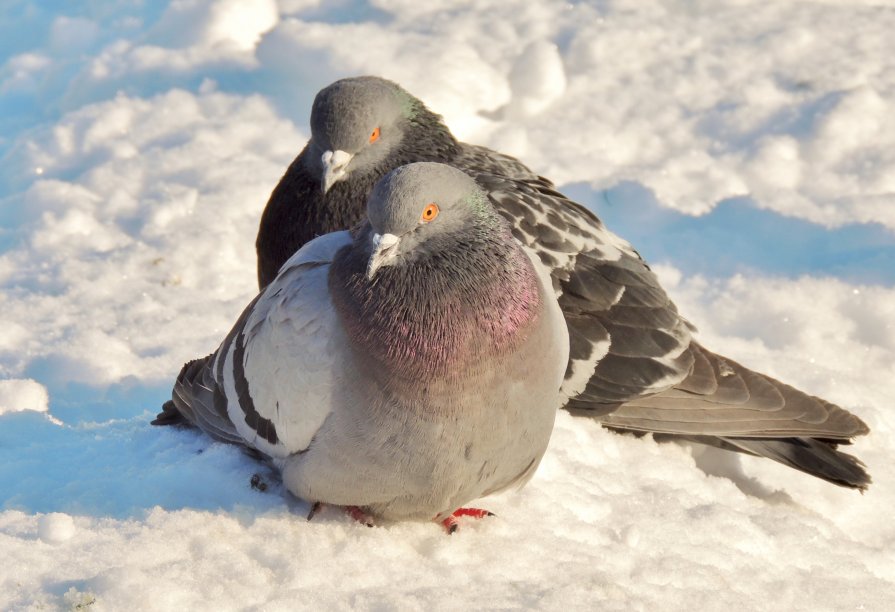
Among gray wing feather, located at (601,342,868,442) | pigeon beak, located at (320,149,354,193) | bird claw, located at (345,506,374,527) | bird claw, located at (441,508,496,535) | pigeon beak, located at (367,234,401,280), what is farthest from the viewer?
pigeon beak, located at (320,149,354,193)

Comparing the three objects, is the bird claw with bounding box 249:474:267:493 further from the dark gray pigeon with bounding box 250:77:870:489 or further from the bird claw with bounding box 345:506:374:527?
the dark gray pigeon with bounding box 250:77:870:489

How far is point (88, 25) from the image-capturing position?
9.81 meters

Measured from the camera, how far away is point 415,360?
3.63 m

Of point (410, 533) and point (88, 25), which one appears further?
point (88, 25)

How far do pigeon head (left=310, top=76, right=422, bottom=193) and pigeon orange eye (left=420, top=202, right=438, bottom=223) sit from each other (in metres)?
1.70

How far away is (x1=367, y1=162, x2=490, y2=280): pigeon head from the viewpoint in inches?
143

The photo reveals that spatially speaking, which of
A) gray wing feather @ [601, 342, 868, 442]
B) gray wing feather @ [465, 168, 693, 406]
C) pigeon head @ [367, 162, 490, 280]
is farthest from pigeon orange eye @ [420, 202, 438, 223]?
gray wing feather @ [601, 342, 868, 442]

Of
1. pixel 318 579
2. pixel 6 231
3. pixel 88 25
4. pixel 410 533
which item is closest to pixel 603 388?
pixel 410 533

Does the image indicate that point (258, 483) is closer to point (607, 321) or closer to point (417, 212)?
point (417, 212)

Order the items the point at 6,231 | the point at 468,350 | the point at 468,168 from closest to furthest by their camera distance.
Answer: the point at 468,350, the point at 468,168, the point at 6,231

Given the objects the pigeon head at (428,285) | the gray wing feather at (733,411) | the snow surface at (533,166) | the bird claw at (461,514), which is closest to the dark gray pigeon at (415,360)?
the pigeon head at (428,285)

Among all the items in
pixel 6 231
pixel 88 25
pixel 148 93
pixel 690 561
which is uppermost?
pixel 88 25

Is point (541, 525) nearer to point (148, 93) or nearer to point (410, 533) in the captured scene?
point (410, 533)

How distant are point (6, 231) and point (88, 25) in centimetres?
262
